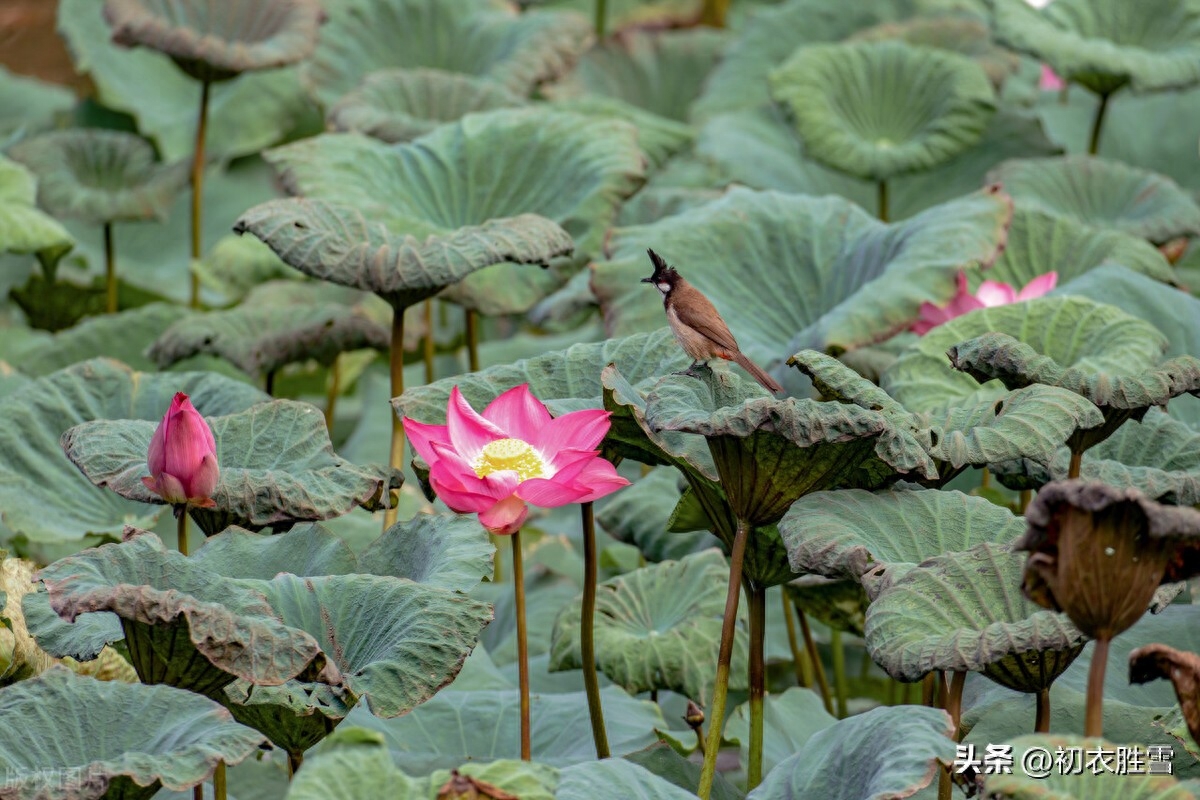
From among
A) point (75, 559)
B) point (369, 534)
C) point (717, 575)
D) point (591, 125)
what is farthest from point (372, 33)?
point (75, 559)

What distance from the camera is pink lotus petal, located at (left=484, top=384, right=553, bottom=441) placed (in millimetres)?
1637

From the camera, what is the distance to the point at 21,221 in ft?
9.11

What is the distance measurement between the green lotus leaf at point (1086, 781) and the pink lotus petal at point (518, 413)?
0.63m

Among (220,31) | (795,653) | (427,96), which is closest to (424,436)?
(795,653)

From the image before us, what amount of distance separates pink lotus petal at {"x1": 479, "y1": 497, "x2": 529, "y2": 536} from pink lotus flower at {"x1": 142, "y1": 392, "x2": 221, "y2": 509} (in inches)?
11.5

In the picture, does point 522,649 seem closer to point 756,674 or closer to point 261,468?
point 756,674

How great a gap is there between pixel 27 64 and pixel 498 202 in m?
3.36

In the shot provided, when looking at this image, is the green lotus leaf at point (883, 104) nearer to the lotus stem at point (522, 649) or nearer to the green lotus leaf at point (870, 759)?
the lotus stem at point (522, 649)

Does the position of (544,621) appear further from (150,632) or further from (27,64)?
(27,64)

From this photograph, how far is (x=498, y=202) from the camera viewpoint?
2.67 m

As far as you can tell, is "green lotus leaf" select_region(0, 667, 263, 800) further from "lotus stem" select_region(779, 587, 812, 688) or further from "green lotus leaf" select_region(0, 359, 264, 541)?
"lotus stem" select_region(779, 587, 812, 688)

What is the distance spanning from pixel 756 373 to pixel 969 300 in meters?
0.53

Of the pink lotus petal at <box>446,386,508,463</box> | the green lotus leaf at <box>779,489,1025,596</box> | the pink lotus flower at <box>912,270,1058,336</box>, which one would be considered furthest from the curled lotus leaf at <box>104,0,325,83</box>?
the green lotus leaf at <box>779,489,1025,596</box>

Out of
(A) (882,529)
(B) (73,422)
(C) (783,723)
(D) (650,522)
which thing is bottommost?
(C) (783,723)
